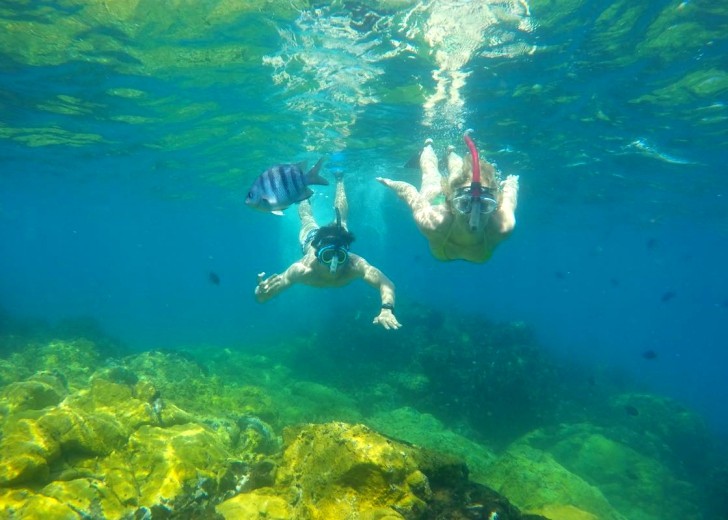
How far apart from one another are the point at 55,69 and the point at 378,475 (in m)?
17.8

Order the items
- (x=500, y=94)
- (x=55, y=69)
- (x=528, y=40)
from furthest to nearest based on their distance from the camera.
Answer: (x=500, y=94)
(x=55, y=69)
(x=528, y=40)

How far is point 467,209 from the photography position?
5.15 m

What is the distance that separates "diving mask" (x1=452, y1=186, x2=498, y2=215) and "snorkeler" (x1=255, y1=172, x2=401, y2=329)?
186 centimetres

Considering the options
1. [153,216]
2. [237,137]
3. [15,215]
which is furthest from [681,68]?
[15,215]

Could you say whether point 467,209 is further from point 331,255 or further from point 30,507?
point 30,507

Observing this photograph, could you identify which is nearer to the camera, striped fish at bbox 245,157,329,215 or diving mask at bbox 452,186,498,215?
diving mask at bbox 452,186,498,215

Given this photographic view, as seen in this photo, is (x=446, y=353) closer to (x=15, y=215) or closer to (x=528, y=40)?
(x=528, y=40)

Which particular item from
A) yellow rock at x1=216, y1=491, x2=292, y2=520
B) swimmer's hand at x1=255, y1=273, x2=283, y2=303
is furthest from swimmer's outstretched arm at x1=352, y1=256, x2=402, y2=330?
yellow rock at x1=216, y1=491, x2=292, y2=520

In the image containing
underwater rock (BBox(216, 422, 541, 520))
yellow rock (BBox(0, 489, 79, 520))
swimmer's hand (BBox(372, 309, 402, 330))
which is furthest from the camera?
swimmer's hand (BBox(372, 309, 402, 330))

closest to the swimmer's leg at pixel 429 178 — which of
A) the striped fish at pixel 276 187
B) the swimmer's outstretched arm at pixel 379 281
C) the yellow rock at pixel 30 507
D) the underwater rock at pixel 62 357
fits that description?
the swimmer's outstretched arm at pixel 379 281

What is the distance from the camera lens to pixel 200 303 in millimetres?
78938

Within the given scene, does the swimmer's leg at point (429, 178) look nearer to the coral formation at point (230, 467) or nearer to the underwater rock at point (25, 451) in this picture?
the coral formation at point (230, 467)

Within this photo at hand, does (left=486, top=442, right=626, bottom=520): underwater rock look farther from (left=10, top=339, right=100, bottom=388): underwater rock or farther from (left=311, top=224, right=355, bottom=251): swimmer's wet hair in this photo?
(left=10, top=339, right=100, bottom=388): underwater rock

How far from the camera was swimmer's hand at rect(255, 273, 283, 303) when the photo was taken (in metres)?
6.69
